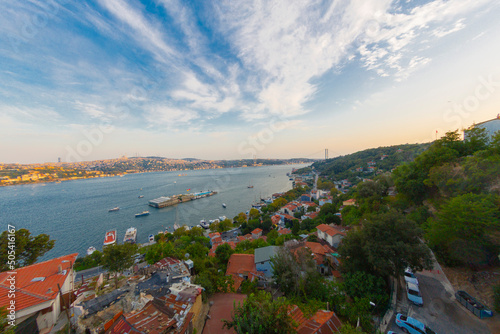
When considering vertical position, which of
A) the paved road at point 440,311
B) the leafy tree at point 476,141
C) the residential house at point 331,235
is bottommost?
the residential house at point 331,235

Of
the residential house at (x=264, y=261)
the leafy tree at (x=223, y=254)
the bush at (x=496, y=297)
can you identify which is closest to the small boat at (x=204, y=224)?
the leafy tree at (x=223, y=254)

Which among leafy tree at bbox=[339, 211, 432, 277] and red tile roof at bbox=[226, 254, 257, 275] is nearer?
leafy tree at bbox=[339, 211, 432, 277]

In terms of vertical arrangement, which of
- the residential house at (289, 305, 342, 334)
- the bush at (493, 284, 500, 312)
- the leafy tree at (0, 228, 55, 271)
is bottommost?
the residential house at (289, 305, 342, 334)

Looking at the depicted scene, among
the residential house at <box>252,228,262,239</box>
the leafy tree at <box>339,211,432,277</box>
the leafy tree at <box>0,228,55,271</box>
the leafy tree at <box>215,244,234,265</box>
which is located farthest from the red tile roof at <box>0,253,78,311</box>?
the residential house at <box>252,228,262,239</box>

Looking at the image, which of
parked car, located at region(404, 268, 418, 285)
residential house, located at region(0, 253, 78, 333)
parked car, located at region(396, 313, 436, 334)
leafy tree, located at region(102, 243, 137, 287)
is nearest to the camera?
residential house, located at region(0, 253, 78, 333)

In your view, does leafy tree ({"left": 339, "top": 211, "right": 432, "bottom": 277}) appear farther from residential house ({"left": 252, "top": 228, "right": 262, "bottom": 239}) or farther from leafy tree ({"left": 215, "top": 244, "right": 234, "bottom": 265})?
residential house ({"left": 252, "top": 228, "right": 262, "bottom": 239})

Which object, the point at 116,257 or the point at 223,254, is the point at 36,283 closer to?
the point at 116,257

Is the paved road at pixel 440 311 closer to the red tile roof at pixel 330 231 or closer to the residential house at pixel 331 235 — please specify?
the residential house at pixel 331 235
